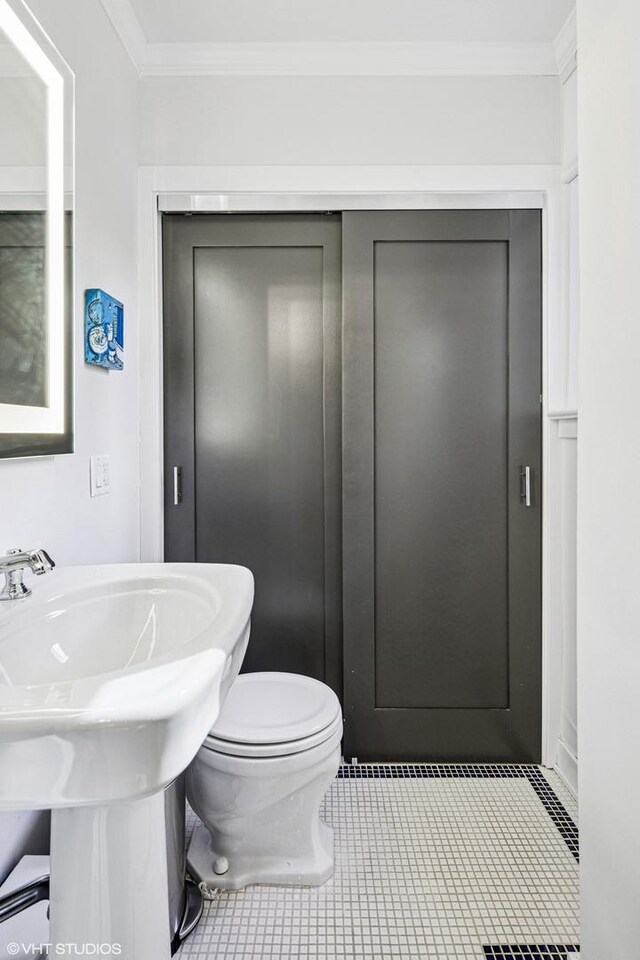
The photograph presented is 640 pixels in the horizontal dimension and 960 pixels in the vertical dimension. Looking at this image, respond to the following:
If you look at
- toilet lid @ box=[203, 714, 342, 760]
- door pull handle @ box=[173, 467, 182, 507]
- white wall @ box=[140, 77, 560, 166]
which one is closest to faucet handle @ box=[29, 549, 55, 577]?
toilet lid @ box=[203, 714, 342, 760]

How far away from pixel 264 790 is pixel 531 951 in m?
0.71

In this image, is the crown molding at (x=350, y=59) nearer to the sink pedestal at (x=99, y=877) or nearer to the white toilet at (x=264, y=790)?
the white toilet at (x=264, y=790)

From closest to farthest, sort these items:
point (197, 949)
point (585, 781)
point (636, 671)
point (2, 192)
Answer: point (636, 671)
point (585, 781)
point (2, 192)
point (197, 949)

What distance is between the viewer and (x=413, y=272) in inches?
80.2

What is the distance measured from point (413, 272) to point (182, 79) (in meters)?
1.07

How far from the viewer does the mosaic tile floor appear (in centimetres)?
130

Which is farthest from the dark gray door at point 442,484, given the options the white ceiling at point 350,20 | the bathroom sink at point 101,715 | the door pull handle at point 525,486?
the bathroom sink at point 101,715

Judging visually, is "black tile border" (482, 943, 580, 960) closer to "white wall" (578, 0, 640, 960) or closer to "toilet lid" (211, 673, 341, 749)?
"white wall" (578, 0, 640, 960)

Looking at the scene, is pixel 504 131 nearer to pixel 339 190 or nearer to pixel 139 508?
pixel 339 190

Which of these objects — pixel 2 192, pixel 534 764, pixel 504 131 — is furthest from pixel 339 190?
pixel 534 764

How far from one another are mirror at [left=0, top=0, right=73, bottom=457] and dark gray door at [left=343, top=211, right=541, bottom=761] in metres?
1.00

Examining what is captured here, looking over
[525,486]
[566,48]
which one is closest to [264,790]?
[525,486]

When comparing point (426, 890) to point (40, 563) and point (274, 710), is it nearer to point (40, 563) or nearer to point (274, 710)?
point (274, 710)

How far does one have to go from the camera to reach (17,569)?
0.98 metres
